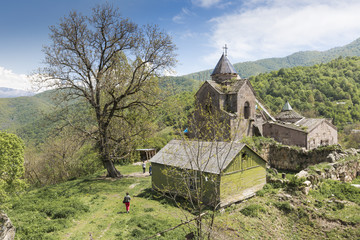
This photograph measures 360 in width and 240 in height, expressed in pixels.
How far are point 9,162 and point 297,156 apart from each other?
26.5m

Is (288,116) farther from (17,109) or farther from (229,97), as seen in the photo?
(17,109)

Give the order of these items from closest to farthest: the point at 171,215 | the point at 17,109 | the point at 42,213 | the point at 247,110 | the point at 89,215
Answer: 1. the point at 42,213
2. the point at 89,215
3. the point at 171,215
4. the point at 247,110
5. the point at 17,109

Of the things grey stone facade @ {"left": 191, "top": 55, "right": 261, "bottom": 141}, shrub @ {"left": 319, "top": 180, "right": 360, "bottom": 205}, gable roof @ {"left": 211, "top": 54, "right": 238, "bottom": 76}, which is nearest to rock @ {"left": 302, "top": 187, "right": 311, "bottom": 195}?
shrub @ {"left": 319, "top": 180, "right": 360, "bottom": 205}

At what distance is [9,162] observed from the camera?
33.0 feet

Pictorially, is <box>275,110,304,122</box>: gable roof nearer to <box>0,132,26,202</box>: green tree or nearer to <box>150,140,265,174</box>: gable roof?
<box>150,140,265,174</box>: gable roof

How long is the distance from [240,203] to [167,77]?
13.2m

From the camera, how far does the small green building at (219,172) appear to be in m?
13.1

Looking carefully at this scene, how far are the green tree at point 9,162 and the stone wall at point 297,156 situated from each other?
2458cm

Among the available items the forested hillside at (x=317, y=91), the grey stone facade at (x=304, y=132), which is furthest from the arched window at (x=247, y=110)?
the forested hillside at (x=317, y=91)

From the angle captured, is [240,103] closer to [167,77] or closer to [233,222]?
[167,77]

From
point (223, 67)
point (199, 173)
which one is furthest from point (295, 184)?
point (223, 67)

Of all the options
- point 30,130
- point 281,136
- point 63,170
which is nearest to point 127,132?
point 63,170

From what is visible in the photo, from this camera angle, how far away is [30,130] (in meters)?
80.7

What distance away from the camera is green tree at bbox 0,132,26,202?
9766 millimetres
